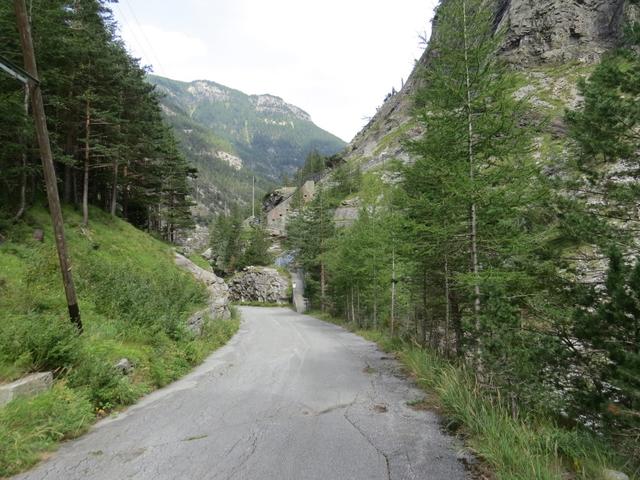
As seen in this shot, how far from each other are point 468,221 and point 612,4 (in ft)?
256

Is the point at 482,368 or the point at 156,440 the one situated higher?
the point at 482,368

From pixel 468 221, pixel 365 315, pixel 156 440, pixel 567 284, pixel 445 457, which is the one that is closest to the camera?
pixel 445 457

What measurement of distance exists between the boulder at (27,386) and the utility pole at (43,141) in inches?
76.3

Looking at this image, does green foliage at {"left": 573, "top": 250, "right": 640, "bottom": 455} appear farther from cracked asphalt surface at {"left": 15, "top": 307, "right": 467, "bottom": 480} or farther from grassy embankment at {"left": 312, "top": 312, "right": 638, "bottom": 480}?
cracked asphalt surface at {"left": 15, "top": 307, "right": 467, "bottom": 480}

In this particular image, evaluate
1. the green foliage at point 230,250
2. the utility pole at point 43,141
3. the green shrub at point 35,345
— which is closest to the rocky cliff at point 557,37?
the green foliage at point 230,250

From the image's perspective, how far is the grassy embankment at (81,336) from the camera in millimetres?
5430

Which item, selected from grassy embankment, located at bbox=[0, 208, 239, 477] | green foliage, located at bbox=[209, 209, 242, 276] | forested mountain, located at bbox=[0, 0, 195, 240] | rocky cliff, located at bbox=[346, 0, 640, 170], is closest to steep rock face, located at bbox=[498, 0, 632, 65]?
rocky cliff, located at bbox=[346, 0, 640, 170]

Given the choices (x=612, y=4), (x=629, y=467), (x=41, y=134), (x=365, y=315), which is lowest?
(x=365, y=315)

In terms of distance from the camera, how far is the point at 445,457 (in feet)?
15.4

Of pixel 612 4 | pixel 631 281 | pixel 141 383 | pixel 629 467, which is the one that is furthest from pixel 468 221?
pixel 612 4

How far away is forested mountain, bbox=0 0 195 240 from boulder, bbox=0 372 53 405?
1304cm

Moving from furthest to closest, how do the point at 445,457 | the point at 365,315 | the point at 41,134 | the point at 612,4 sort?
the point at 612,4 < the point at 365,315 < the point at 41,134 < the point at 445,457

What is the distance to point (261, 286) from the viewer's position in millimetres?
51531

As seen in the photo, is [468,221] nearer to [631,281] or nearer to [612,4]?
[631,281]
